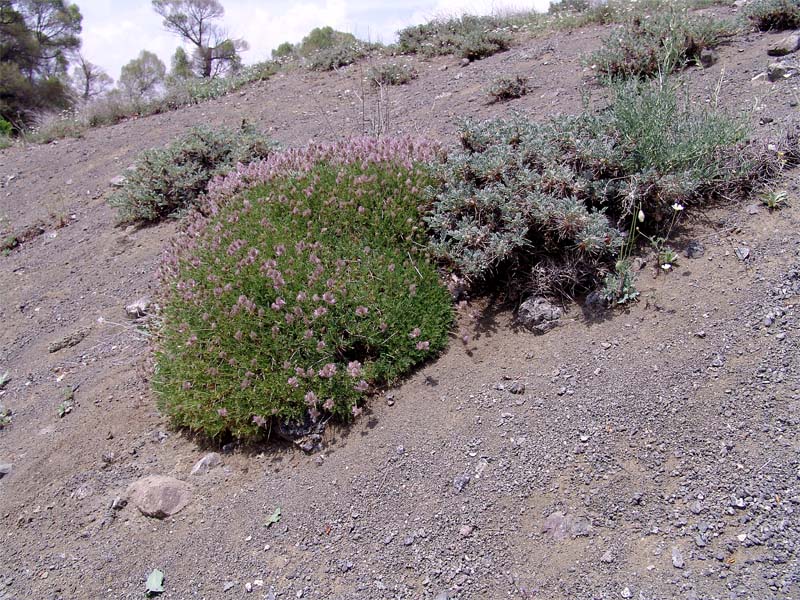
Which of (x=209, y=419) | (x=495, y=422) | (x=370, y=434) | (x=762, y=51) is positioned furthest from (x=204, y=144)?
(x=762, y=51)

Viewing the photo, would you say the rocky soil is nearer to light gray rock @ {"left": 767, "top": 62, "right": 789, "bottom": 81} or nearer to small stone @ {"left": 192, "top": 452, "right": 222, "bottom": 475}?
small stone @ {"left": 192, "top": 452, "right": 222, "bottom": 475}

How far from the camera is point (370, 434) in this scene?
10.5 ft

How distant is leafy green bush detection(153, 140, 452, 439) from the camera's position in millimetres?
3305

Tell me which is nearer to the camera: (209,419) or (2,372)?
(209,419)

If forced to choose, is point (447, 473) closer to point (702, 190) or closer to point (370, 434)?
point (370, 434)

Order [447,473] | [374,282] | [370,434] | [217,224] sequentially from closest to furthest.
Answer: [447,473]
[370,434]
[374,282]
[217,224]

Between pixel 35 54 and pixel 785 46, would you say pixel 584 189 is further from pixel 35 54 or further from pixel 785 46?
pixel 35 54

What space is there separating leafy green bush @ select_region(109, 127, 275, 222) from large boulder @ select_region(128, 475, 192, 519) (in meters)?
3.40

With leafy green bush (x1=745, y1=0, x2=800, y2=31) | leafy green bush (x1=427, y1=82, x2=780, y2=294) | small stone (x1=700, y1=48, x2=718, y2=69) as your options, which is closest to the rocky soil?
leafy green bush (x1=427, y1=82, x2=780, y2=294)

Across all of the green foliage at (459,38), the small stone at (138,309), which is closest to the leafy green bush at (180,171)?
the small stone at (138,309)

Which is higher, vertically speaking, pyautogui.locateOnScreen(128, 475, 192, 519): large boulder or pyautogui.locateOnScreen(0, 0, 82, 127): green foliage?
pyautogui.locateOnScreen(0, 0, 82, 127): green foliage

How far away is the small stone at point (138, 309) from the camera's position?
15.6 feet

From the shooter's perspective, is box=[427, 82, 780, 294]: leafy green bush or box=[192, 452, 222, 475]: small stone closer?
box=[192, 452, 222, 475]: small stone

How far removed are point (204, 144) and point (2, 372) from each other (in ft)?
9.95
